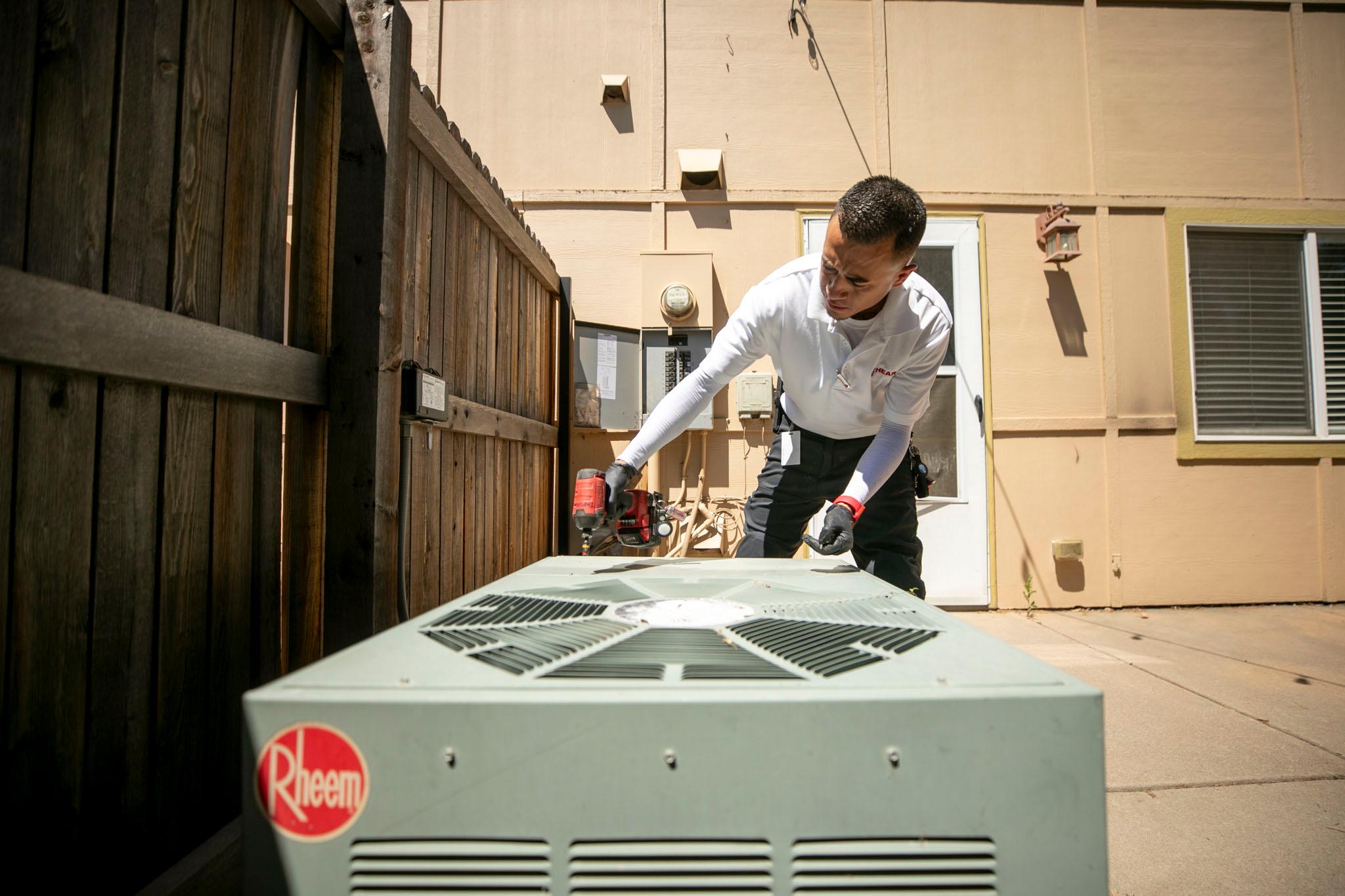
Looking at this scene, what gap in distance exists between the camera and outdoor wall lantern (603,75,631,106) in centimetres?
396

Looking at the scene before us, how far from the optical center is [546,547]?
3.77 metres

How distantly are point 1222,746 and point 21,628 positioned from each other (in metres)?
3.03

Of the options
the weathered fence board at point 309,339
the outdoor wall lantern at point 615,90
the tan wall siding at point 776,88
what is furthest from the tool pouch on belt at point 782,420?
the outdoor wall lantern at point 615,90

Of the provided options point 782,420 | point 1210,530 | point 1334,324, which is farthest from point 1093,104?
point 782,420

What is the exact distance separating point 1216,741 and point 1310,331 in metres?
3.56

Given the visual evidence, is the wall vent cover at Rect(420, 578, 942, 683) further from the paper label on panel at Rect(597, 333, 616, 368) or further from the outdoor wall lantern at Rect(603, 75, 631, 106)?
the outdoor wall lantern at Rect(603, 75, 631, 106)

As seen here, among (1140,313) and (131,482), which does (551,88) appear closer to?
(131,482)

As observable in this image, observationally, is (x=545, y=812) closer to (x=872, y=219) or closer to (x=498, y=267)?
(x=872, y=219)

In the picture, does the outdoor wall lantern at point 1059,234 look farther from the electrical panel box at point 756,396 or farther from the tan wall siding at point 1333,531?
the tan wall siding at point 1333,531

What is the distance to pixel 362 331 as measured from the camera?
5.08 feet

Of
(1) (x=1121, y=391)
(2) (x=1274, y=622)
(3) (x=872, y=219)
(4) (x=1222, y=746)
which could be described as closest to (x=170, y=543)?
(3) (x=872, y=219)

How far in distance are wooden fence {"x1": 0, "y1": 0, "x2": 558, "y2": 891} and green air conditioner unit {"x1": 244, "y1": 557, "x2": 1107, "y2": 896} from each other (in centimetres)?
58

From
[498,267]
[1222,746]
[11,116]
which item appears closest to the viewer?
[11,116]

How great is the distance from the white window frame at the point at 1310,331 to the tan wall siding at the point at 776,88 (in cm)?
219
